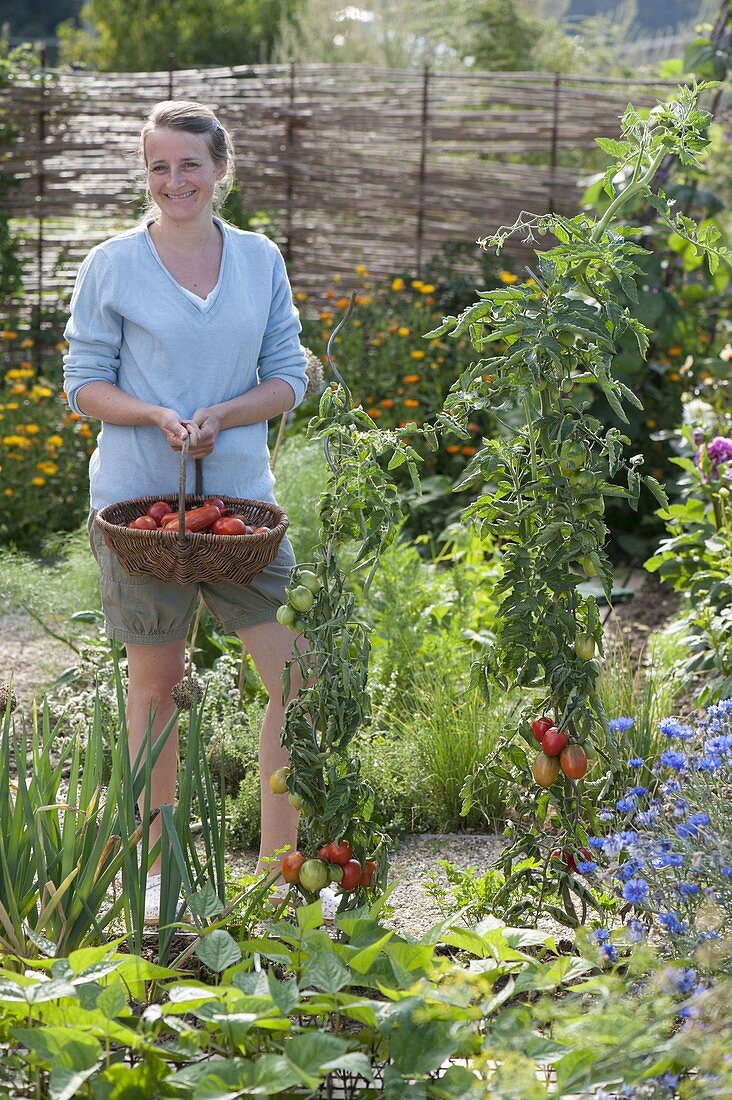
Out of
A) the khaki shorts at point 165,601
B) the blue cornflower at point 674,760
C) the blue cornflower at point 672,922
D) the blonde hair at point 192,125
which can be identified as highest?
the blonde hair at point 192,125

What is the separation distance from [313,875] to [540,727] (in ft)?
A: 1.61

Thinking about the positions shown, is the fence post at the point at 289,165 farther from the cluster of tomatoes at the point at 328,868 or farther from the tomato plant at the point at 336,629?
the cluster of tomatoes at the point at 328,868

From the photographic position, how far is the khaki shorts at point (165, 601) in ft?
8.62

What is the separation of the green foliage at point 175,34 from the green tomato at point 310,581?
14379 millimetres

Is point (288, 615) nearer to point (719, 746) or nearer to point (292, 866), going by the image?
point (292, 866)

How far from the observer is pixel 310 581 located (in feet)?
7.12

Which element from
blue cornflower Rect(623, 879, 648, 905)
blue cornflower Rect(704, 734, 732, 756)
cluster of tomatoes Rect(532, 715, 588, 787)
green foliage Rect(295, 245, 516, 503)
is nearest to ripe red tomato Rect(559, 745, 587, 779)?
cluster of tomatoes Rect(532, 715, 588, 787)

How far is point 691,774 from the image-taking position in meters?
2.17

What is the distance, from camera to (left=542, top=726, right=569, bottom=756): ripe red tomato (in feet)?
7.35

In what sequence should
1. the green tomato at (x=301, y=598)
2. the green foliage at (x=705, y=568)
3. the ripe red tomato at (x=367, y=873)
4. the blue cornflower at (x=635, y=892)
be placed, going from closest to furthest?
the blue cornflower at (x=635, y=892) → the green tomato at (x=301, y=598) → the ripe red tomato at (x=367, y=873) → the green foliage at (x=705, y=568)

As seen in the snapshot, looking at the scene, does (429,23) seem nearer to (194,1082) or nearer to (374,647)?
(374,647)

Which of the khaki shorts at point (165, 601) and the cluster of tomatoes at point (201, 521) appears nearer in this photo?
the cluster of tomatoes at point (201, 521)

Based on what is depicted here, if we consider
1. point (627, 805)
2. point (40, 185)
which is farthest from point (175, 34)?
point (627, 805)

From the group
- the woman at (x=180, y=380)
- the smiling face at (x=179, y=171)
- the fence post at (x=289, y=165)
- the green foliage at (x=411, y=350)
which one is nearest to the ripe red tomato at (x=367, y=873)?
the woman at (x=180, y=380)
